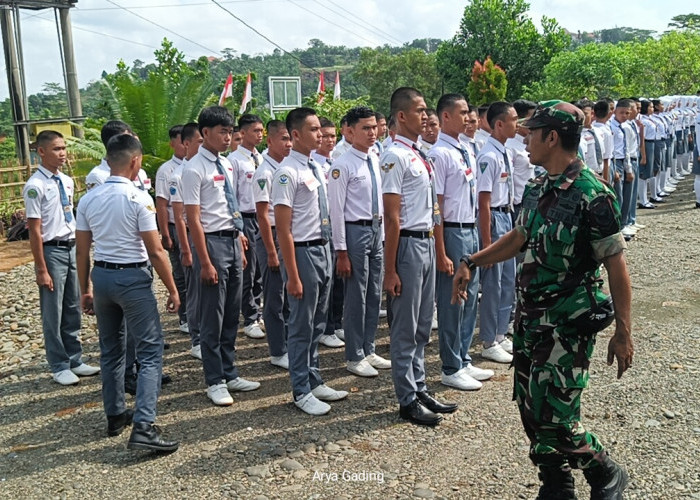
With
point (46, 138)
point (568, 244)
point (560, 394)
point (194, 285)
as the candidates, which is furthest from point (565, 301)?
→ point (46, 138)

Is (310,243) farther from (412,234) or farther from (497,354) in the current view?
(497,354)

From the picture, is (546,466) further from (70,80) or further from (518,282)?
(70,80)

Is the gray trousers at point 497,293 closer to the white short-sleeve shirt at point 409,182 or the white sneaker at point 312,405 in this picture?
the white short-sleeve shirt at point 409,182

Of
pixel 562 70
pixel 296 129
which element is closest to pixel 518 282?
pixel 296 129

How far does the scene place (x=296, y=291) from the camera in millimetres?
4574

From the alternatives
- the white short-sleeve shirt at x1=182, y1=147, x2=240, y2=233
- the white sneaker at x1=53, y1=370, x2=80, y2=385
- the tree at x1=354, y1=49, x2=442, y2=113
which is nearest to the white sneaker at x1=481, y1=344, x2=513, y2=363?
the white short-sleeve shirt at x1=182, y1=147, x2=240, y2=233

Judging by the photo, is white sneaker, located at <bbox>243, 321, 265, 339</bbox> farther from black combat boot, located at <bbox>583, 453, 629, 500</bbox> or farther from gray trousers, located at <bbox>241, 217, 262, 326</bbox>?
black combat boot, located at <bbox>583, 453, 629, 500</bbox>

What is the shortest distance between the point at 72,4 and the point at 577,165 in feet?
50.3

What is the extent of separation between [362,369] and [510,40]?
1227 inches

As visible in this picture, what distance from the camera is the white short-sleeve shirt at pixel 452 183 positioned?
196 inches

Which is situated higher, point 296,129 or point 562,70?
point 562,70

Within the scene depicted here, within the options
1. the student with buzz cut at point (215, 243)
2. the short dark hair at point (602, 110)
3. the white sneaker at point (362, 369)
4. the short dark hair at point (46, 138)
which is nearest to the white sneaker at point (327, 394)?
the white sneaker at point (362, 369)

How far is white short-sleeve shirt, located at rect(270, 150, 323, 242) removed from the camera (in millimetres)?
4645

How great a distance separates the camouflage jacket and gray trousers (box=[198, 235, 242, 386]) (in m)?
2.53
